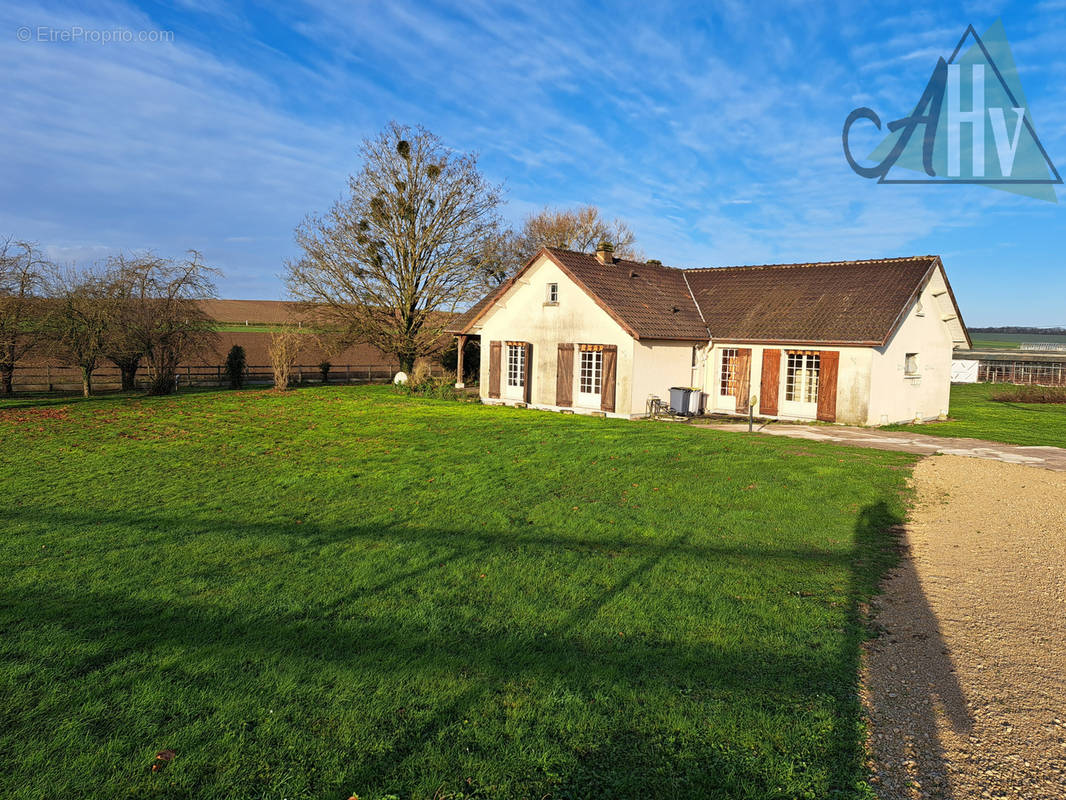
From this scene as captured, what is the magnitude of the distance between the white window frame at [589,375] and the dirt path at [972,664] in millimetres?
13427

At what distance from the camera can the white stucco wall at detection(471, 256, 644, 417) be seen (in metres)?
21.9

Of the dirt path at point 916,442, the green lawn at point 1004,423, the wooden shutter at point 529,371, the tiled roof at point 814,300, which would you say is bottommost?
the dirt path at point 916,442

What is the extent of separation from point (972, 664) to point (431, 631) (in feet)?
14.8

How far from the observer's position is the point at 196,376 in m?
32.7

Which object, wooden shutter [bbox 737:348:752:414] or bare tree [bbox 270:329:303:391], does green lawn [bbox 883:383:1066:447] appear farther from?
bare tree [bbox 270:329:303:391]

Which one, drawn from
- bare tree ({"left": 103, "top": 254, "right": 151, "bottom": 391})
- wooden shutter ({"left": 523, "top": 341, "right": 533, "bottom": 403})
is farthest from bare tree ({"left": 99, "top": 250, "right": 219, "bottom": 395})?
wooden shutter ({"left": 523, "top": 341, "right": 533, "bottom": 403})

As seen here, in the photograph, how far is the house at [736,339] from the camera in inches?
832

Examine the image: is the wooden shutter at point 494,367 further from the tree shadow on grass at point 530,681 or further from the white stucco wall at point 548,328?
the tree shadow on grass at point 530,681

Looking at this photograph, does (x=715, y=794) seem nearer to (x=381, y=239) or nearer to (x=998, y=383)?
(x=381, y=239)

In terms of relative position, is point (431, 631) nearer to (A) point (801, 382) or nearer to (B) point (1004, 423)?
(A) point (801, 382)

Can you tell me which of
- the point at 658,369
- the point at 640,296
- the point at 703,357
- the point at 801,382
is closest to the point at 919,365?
the point at 801,382

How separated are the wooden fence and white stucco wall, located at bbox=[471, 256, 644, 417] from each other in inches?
343

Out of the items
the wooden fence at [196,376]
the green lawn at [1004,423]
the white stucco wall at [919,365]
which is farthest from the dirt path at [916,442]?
the wooden fence at [196,376]

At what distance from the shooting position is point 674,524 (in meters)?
9.02
